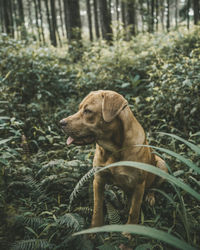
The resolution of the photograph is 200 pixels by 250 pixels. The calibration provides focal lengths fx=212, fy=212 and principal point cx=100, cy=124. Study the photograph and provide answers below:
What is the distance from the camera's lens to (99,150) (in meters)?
2.57

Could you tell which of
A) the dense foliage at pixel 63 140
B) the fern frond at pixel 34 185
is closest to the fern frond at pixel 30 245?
the dense foliage at pixel 63 140

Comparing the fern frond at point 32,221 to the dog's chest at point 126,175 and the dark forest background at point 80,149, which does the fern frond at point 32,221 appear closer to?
the dark forest background at point 80,149

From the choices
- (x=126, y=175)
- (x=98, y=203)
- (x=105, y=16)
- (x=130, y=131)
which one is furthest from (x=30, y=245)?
(x=105, y=16)

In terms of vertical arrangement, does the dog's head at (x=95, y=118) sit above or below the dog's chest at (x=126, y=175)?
above

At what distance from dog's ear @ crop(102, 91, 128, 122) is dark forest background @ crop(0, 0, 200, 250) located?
0.59m

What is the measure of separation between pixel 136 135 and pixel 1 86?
366 centimetres

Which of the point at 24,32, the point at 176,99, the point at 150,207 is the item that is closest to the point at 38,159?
the point at 150,207

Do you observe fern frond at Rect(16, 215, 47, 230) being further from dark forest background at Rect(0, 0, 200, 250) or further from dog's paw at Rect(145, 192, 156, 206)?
dog's paw at Rect(145, 192, 156, 206)

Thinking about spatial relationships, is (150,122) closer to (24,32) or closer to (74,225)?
(74,225)

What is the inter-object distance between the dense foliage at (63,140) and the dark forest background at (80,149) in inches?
0.6

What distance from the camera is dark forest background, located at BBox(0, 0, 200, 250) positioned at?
2.12m

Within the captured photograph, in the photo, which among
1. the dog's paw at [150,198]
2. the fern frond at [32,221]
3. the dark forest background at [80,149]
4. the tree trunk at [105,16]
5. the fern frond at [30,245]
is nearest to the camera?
the fern frond at [30,245]

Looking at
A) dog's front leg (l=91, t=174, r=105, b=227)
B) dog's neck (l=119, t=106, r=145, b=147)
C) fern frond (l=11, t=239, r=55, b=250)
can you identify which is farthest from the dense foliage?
dog's neck (l=119, t=106, r=145, b=147)

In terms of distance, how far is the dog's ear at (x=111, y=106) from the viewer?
2307 millimetres
